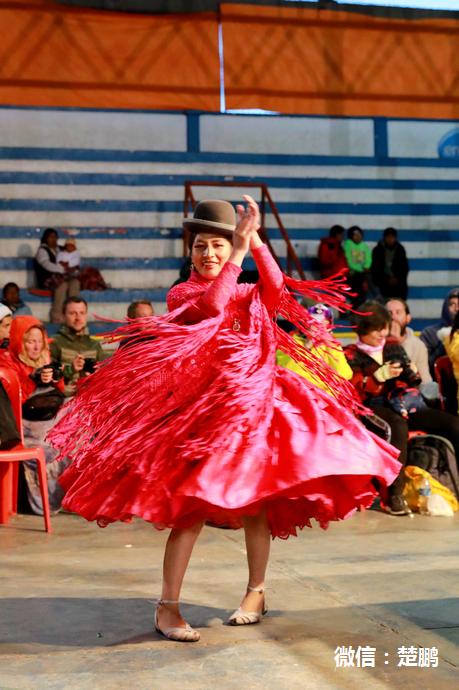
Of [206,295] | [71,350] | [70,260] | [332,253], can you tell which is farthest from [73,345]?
[332,253]

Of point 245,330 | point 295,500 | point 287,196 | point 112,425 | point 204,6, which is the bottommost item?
point 295,500

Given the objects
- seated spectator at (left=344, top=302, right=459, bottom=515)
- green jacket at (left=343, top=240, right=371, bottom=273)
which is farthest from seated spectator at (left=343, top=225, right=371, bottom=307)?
seated spectator at (left=344, top=302, right=459, bottom=515)

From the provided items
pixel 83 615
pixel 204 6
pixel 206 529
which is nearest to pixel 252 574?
pixel 83 615

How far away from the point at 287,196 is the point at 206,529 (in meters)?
8.93

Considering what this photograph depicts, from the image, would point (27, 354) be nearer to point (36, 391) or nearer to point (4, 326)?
point (36, 391)

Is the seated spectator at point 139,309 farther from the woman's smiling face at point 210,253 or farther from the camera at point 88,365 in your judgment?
the woman's smiling face at point 210,253

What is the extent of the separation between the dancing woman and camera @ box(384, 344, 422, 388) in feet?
Answer: 9.30

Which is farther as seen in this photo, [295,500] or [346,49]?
[346,49]

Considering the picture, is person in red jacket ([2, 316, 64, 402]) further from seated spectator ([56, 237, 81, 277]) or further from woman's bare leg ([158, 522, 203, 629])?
seated spectator ([56, 237, 81, 277])

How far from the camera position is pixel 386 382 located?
21.6ft

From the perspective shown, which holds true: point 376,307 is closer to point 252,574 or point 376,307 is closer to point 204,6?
point 252,574

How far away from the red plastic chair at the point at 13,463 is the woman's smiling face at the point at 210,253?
93.1 inches

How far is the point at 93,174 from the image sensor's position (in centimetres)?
1355

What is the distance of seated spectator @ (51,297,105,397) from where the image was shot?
22.3 feet
